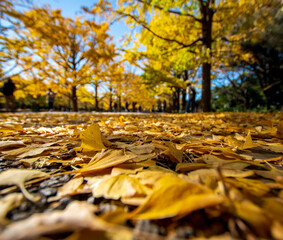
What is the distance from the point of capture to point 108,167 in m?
0.54

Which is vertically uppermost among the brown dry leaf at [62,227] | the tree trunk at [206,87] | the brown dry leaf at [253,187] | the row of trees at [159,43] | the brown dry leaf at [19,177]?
the row of trees at [159,43]

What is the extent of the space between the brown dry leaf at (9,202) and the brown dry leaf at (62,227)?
5.4 inches

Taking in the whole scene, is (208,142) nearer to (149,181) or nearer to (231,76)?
(149,181)

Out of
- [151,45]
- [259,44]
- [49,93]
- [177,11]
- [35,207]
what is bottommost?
[35,207]

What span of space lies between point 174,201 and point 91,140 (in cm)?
57

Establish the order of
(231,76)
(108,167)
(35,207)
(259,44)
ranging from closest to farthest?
1. (35,207)
2. (108,167)
3. (259,44)
4. (231,76)

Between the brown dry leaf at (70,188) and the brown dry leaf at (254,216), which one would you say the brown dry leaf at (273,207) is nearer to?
the brown dry leaf at (254,216)

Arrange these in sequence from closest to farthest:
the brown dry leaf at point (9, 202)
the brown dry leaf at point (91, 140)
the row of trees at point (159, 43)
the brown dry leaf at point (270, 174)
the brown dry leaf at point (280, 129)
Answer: the brown dry leaf at point (9, 202), the brown dry leaf at point (270, 174), the brown dry leaf at point (91, 140), the brown dry leaf at point (280, 129), the row of trees at point (159, 43)

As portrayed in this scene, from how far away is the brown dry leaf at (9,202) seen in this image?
1.10 feet

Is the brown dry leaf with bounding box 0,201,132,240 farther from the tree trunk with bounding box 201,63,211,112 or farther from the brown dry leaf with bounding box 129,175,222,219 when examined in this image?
the tree trunk with bounding box 201,63,211,112

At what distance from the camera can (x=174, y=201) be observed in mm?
311

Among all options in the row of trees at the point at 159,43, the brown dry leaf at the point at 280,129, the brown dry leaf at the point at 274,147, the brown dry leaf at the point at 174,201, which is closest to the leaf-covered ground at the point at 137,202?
the brown dry leaf at the point at 174,201

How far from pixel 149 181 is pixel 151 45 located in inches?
288

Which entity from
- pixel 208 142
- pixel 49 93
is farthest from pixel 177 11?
pixel 49 93
